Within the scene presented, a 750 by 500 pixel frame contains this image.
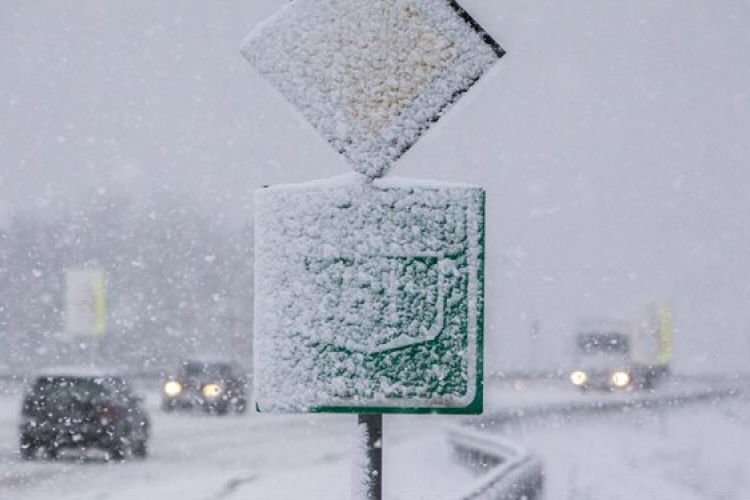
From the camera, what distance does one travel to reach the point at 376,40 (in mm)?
2168

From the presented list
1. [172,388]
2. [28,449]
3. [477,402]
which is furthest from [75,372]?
[477,402]

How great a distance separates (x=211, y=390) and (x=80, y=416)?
35.7ft

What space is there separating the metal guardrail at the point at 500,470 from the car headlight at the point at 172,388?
45.6 ft

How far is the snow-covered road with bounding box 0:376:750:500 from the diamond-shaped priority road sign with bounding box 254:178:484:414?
28.8 feet

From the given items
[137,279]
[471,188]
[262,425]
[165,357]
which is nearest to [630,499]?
[471,188]

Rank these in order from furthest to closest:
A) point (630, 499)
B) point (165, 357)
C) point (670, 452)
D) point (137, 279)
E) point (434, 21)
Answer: point (137, 279), point (165, 357), point (670, 452), point (630, 499), point (434, 21)

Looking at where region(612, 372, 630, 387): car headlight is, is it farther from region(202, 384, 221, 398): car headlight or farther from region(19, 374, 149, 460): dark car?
region(19, 374, 149, 460): dark car

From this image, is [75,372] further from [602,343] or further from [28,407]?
[602,343]

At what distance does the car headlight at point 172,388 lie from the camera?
28156mm

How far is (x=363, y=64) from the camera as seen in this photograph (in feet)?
7.09

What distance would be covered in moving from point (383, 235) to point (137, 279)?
228 feet

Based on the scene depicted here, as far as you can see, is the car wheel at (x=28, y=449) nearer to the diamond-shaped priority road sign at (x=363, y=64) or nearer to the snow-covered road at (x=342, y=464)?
the snow-covered road at (x=342, y=464)

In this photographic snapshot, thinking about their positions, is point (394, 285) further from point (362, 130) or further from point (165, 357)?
point (165, 357)

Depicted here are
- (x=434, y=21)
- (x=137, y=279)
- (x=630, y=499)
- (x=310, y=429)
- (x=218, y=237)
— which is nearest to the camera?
(x=434, y=21)
